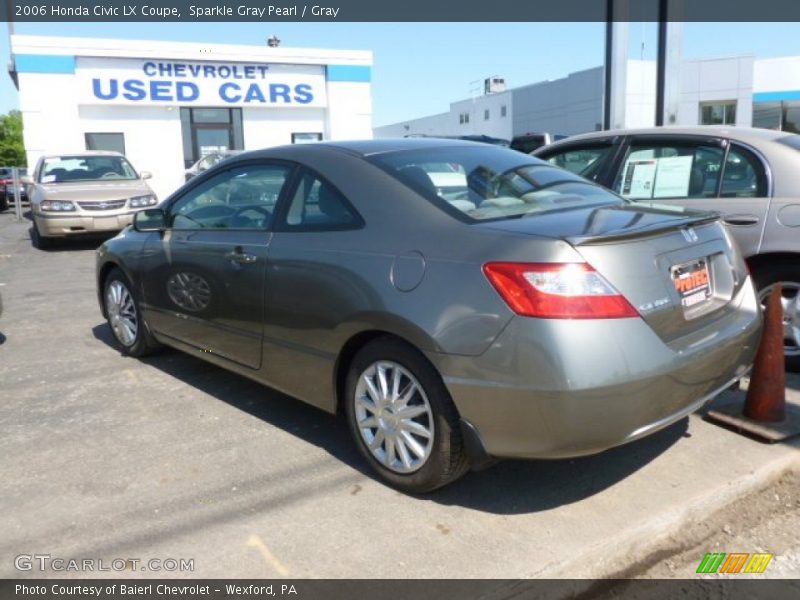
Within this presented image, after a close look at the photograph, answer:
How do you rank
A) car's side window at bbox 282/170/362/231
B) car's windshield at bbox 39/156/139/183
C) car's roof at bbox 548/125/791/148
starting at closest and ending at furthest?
car's side window at bbox 282/170/362/231 < car's roof at bbox 548/125/791/148 < car's windshield at bbox 39/156/139/183

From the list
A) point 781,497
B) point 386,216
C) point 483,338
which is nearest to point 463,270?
point 483,338

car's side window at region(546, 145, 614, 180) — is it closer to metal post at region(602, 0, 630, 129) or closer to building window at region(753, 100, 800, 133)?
metal post at region(602, 0, 630, 129)

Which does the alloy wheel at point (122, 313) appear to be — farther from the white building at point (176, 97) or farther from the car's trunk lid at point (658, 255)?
the white building at point (176, 97)

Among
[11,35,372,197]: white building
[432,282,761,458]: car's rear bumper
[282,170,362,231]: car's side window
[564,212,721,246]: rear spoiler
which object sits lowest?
[432,282,761,458]: car's rear bumper

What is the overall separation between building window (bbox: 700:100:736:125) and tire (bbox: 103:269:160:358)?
39.9m

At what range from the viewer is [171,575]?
8.85 feet

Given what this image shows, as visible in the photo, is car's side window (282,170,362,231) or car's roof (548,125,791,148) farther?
car's roof (548,125,791,148)

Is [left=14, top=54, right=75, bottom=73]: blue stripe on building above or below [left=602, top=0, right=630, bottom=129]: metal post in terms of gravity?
above

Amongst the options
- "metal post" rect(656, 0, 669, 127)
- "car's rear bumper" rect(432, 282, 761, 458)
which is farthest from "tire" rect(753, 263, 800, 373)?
"metal post" rect(656, 0, 669, 127)

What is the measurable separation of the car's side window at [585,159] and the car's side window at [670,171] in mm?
204

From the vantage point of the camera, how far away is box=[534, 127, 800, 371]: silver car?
4504mm

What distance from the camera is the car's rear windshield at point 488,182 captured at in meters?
3.26

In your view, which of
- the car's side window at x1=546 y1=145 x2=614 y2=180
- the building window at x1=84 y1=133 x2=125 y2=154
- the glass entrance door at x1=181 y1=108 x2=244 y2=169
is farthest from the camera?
the glass entrance door at x1=181 y1=108 x2=244 y2=169

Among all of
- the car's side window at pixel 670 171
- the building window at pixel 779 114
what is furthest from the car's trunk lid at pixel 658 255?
the building window at pixel 779 114
